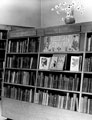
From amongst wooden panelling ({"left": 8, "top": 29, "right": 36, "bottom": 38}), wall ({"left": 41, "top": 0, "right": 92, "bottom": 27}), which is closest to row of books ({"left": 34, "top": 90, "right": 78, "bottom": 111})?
wooden panelling ({"left": 8, "top": 29, "right": 36, "bottom": 38})

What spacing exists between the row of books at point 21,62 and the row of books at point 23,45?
165 millimetres

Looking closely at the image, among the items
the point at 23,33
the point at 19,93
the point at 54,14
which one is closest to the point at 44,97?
the point at 19,93

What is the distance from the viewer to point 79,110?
13.8 feet

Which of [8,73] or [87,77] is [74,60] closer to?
[87,77]

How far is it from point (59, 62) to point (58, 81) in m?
0.36

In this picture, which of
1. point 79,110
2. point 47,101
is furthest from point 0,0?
point 79,110

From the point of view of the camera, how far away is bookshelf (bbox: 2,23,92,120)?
14.0 ft

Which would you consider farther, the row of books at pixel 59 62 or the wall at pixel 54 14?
the wall at pixel 54 14

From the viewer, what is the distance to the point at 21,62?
551 centimetres

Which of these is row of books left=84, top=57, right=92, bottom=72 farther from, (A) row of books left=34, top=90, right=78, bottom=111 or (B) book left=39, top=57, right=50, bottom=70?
(B) book left=39, top=57, right=50, bottom=70

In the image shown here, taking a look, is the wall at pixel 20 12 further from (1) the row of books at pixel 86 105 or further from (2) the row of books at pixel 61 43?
(1) the row of books at pixel 86 105

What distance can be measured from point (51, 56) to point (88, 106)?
1434mm

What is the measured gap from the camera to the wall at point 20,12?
8.02 metres

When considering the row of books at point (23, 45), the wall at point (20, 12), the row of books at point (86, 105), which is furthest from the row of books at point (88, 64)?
the wall at point (20, 12)
